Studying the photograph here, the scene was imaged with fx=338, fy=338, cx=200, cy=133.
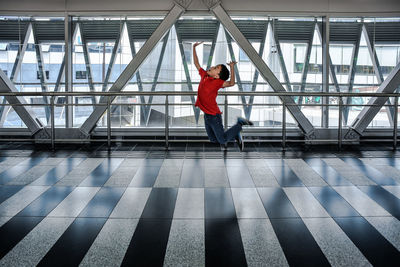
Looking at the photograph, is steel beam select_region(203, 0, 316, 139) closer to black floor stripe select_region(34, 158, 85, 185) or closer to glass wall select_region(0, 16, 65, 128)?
black floor stripe select_region(34, 158, 85, 185)

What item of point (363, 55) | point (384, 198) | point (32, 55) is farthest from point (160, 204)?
point (363, 55)

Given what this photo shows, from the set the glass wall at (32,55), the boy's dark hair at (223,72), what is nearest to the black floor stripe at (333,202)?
the boy's dark hair at (223,72)

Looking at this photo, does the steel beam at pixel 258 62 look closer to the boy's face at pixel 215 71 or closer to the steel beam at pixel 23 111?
the boy's face at pixel 215 71

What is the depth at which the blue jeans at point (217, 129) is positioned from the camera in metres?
3.98

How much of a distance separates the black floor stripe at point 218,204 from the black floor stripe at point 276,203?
305 mm

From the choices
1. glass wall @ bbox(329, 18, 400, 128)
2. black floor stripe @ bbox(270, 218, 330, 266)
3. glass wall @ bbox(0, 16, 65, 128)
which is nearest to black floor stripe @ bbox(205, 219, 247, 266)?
black floor stripe @ bbox(270, 218, 330, 266)

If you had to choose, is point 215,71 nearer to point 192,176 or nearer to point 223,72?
Result: point 223,72

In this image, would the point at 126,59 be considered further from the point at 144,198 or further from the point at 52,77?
the point at 144,198

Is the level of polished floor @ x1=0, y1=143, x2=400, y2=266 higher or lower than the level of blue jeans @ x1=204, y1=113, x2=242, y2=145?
lower

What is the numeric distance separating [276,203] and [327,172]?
1485mm

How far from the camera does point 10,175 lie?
3996mm

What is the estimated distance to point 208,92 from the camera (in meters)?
3.86

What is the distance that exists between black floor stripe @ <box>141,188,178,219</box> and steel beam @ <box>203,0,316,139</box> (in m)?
3.25

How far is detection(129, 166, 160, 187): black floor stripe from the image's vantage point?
3.67 meters
